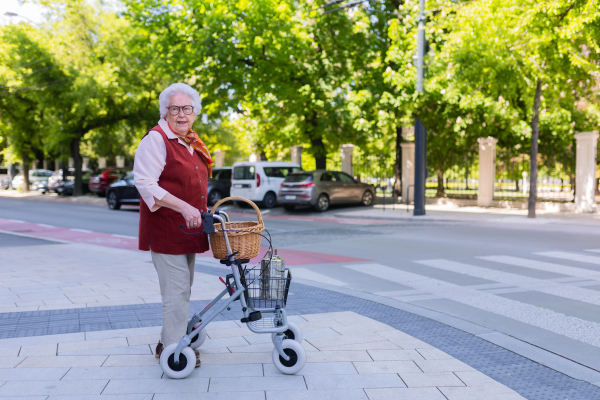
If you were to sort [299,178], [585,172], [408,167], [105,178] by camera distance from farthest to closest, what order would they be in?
[105,178], [408,167], [299,178], [585,172]

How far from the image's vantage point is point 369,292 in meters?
6.85

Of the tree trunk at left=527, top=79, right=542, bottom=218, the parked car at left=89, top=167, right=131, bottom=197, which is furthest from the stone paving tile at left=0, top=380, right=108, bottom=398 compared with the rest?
the parked car at left=89, top=167, right=131, bottom=197

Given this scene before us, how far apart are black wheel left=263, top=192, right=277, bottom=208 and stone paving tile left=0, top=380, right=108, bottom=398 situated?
60.9ft

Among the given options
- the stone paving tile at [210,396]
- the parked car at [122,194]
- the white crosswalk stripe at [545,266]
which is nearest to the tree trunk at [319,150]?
the parked car at [122,194]

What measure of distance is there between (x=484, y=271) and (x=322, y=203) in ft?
42.3

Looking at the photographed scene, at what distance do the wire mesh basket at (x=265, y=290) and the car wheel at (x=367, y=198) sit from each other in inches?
746

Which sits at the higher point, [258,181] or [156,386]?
[258,181]

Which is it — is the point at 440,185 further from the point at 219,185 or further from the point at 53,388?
the point at 53,388

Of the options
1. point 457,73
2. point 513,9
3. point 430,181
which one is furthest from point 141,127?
point 513,9

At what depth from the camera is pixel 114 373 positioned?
3807 mm

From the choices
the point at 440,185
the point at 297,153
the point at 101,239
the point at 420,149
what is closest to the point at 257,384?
the point at 101,239

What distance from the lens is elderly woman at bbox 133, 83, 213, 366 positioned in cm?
375

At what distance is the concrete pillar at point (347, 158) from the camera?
27.5m

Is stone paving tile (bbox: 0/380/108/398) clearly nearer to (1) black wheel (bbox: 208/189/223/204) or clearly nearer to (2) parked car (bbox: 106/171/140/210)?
(2) parked car (bbox: 106/171/140/210)
